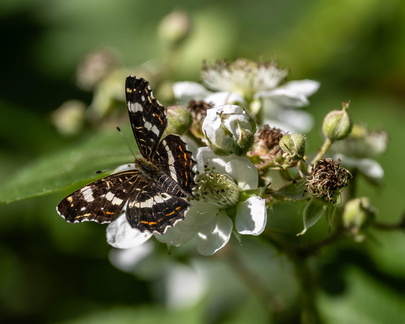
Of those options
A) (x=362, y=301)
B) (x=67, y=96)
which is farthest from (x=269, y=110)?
(x=67, y=96)

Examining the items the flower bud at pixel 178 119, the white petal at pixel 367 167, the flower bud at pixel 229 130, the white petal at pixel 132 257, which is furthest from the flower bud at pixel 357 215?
the white petal at pixel 132 257

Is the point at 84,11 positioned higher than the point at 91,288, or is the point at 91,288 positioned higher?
the point at 84,11

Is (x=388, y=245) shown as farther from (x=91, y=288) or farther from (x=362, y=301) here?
(x=91, y=288)

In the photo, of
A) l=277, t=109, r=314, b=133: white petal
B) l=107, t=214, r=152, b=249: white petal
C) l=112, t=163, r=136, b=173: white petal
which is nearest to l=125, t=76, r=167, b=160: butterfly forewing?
l=112, t=163, r=136, b=173: white petal

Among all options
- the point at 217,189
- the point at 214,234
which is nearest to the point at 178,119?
the point at 217,189

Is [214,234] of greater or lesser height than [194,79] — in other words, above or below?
above

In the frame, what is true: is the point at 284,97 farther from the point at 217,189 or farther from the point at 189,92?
the point at 217,189
